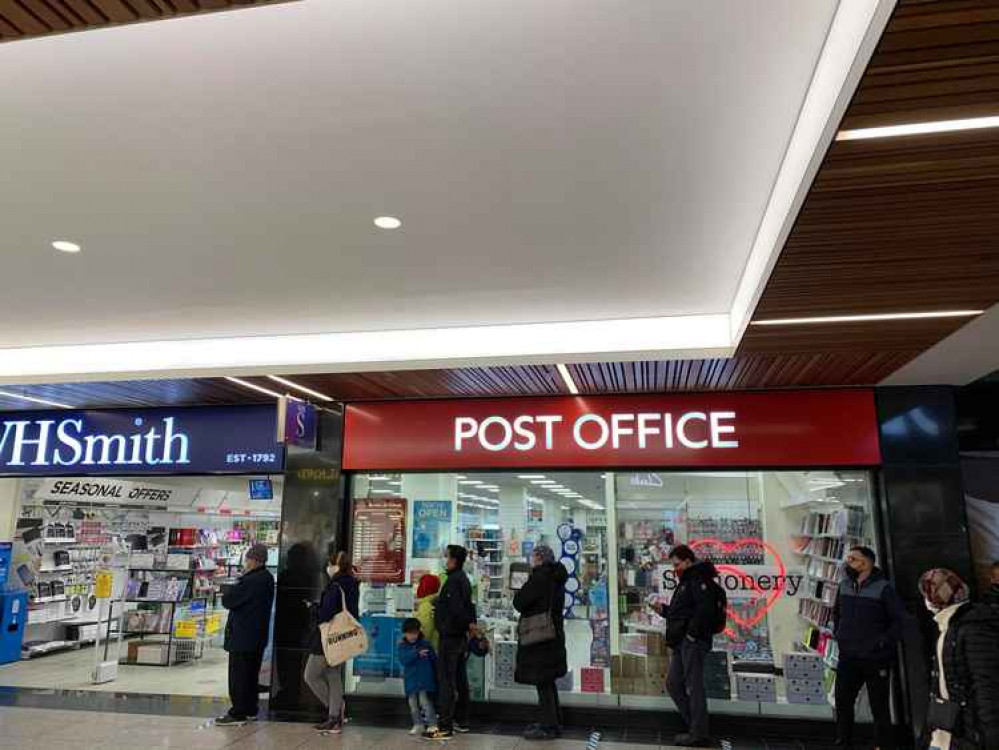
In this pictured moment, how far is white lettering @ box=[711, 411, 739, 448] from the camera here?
6152 millimetres

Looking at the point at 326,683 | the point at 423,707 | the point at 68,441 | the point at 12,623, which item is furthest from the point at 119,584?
the point at 423,707

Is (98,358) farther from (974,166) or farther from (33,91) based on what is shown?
(974,166)

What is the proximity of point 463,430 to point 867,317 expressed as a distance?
3.51 meters

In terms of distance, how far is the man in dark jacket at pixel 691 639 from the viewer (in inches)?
215

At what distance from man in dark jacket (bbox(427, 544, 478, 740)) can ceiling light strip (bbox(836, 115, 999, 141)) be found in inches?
174

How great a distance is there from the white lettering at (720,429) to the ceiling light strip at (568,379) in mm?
1184

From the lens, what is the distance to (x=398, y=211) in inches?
146

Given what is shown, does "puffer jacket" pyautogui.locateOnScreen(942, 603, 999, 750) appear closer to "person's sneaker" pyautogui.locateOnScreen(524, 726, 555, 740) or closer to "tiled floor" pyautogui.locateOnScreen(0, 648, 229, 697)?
"person's sneaker" pyautogui.locateOnScreen(524, 726, 555, 740)

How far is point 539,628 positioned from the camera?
18.5 feet

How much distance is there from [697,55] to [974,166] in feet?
3.40

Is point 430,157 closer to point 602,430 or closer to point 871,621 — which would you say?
point 602,430

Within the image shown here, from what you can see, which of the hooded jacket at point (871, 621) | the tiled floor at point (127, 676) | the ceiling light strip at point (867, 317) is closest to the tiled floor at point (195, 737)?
the tiled floor at point (127, 676)

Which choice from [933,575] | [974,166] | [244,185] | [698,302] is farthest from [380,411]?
[974,166]

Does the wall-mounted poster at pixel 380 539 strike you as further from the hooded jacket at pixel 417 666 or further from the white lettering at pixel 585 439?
the white lettering at pixel 585 439
